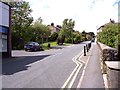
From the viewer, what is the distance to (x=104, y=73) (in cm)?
1438

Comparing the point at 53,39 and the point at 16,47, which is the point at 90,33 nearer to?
the point at 53,39

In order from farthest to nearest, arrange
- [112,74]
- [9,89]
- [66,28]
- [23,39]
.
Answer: [66,28] < [23,39] < [9,89] < [112,74]

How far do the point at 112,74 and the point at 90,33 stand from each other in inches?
6859

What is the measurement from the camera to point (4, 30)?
28469mm

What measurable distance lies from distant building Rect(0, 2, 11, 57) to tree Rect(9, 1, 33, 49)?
22594 millimetres

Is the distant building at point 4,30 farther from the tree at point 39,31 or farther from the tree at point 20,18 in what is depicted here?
the tree at point 39,31

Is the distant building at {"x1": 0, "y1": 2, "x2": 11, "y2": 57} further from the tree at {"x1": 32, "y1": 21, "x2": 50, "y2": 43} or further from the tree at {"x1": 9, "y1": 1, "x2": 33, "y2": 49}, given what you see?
the tree at {"x1": 32, "y1": 21, "x2": 50, "y2": 43}

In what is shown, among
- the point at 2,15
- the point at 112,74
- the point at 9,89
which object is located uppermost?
the point at 2,15

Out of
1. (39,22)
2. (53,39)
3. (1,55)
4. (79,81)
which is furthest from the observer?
(53,39)

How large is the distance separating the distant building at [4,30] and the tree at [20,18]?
22594 mm

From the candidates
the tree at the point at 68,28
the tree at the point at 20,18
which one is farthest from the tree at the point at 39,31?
the tree at the point at 68,28

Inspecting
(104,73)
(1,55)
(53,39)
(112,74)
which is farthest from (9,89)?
(53,39)

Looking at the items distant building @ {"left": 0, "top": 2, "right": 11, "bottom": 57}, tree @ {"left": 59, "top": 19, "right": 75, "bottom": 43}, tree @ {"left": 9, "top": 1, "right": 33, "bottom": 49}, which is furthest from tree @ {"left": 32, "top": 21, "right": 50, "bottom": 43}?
distant building @ {"left": 0, "top": 2, "right": 11, "bottom": 57}

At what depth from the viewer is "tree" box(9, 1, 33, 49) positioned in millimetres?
53091
